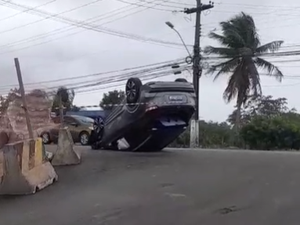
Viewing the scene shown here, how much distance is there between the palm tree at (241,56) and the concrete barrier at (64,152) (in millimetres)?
24916

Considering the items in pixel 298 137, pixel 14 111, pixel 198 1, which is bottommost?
pixel 298 137

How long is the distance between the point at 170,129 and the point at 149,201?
7.24m

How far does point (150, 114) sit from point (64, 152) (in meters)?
3.10

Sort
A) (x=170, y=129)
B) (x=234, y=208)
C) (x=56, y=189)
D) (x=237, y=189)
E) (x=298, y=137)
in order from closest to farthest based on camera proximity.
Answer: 1. (x=234, y=208)
2. (x=237, y=189)
3. (x=56, y=189)
4. (x=170, y=129)
5. (x=298, y=137)

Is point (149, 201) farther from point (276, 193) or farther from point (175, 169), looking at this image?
point (175, 169)

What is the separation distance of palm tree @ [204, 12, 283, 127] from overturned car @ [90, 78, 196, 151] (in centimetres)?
2127

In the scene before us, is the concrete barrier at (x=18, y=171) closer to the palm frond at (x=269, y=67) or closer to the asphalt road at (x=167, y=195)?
the asphalt road at (x=167, y=195)

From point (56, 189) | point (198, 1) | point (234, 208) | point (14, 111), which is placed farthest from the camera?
point (198, 1)

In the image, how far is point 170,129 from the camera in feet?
51.1

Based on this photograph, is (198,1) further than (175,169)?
Yes

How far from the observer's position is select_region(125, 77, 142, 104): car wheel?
15.0 meters

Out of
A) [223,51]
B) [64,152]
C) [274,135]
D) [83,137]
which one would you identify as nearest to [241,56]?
[223,51]

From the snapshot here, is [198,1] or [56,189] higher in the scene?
[198,1]

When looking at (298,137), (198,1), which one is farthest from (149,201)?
(198,1)
